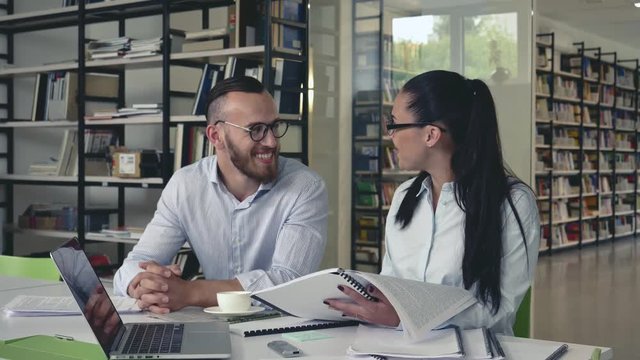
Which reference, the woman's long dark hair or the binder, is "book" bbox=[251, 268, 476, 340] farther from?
the binder

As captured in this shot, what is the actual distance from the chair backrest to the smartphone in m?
1.37

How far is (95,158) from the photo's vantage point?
5246 mm

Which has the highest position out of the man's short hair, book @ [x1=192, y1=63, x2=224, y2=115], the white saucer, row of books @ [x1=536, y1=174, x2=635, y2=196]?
book @ [x1=192, y1=63, x2=224, y2=115]

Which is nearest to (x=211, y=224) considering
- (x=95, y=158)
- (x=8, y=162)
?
(x=95, y=158)

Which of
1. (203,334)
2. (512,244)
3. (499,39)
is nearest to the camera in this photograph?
(203,334)

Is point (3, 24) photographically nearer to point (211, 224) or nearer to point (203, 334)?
point (211, 224)

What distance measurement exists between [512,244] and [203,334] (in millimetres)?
765

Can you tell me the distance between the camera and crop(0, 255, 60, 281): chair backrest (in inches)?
110

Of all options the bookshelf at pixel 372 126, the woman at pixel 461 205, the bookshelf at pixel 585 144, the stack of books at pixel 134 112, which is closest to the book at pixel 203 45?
the stack of books at pixel 134 112

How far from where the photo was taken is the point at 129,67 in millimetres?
5191

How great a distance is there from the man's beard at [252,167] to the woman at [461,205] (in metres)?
0.46

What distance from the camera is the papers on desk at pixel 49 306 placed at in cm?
196

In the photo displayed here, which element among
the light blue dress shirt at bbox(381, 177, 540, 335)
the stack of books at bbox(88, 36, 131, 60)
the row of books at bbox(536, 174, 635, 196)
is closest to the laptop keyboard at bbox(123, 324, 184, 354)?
the light blue dress shirt at bbox(381, 177, 540, 335)

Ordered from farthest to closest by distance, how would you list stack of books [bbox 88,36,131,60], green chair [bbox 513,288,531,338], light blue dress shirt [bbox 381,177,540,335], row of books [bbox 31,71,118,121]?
row of books [bbox 31,71,118,121] < stack of books [bbox 88,36,131,60] < green chair [bbox 513,288,531,338] < light blue dress shirt [bbox 381,177,540,335]
